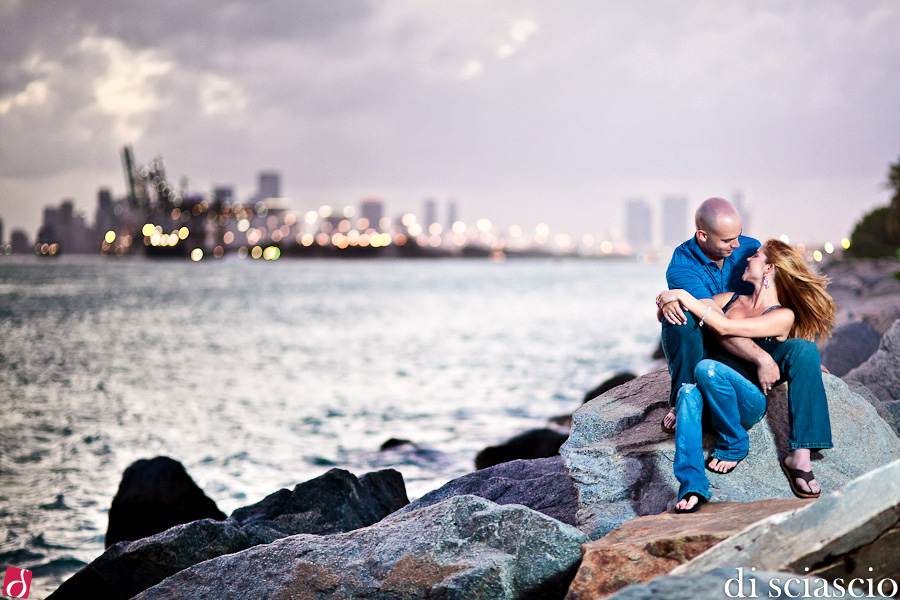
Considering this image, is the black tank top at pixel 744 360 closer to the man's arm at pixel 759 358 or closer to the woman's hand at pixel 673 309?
the man's arm at pixel 759 358

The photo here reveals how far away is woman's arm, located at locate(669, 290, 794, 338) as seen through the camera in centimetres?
412

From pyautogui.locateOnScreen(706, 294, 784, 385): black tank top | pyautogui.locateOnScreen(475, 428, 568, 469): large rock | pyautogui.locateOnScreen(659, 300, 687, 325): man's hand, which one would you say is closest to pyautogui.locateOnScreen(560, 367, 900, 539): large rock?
pyautogui.locateOnScreen(706, 294, 784, 385): black tank top

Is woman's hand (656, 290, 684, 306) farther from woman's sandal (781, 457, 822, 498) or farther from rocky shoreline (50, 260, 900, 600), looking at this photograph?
woman's sandal (781, 457, 822, 498)

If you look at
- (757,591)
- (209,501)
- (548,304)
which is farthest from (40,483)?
(548,304)

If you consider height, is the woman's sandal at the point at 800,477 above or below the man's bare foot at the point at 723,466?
below

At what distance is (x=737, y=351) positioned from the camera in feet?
13.6

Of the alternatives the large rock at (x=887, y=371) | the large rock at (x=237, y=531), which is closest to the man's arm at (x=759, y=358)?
the large rock at (x=887, y=371)

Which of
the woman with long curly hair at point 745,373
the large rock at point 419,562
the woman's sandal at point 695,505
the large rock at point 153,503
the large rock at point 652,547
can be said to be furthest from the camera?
the large rock at point 153,503

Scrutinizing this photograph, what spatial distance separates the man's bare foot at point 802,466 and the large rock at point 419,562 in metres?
1.18

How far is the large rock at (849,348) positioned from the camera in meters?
9.25

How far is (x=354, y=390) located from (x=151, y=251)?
534 feet

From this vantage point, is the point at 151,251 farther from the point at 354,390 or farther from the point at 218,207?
the point at 354,390

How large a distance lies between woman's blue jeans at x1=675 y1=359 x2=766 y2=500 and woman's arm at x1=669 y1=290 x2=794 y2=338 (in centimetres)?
19

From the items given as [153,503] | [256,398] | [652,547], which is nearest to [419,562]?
[652,547]
